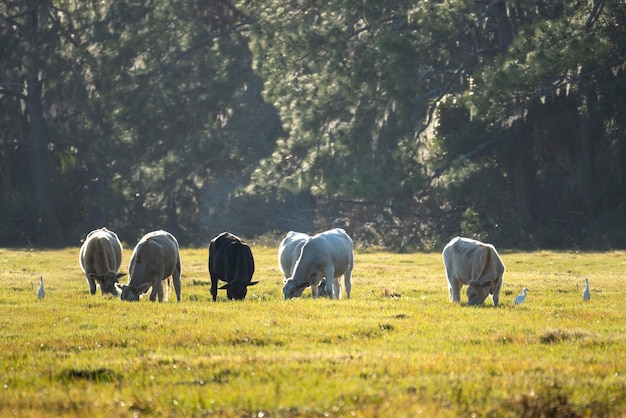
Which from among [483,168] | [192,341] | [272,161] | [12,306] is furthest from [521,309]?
[272,161]

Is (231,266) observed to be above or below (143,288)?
above

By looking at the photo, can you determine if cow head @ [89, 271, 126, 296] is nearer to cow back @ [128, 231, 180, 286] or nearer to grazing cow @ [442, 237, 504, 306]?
cow back @ [128, 231, 180, 286]

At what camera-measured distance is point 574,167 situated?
1671 inches

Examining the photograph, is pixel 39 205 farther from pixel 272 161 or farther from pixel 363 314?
pixel 363 314

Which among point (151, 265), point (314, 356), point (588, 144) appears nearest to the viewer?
point (314, 356)

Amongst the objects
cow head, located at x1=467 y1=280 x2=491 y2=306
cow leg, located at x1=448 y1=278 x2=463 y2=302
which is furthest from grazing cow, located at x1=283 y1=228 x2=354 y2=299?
→ cow head, located at x1=467 y1=280 x2=491 y2=306

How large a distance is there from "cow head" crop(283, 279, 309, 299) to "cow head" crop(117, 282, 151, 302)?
2.34 m

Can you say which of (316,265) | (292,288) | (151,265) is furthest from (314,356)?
(151,265)

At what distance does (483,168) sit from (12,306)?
25602mm

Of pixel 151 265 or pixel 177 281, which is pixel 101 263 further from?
pixel 151 265

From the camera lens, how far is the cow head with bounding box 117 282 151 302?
20.6 metres

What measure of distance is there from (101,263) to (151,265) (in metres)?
2.66

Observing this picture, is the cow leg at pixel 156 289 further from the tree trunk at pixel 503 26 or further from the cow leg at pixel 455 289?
the tree trunk at pixel 503 26

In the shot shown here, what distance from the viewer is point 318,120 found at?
4650 cm
